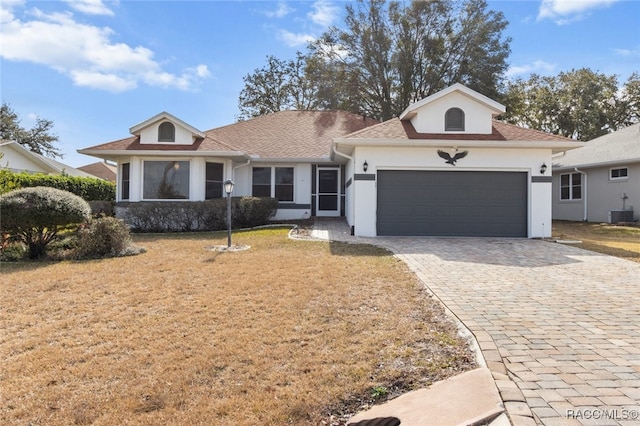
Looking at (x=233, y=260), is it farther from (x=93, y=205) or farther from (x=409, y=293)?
(x=93, y=205)

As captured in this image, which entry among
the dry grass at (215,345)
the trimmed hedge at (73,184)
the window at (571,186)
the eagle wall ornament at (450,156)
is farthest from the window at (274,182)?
the window at (571,186)

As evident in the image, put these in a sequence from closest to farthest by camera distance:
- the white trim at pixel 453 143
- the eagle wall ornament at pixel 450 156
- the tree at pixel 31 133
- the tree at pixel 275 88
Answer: the white trim at pixel 453 143, the eagle wall ornament at pixel 450 156, the tree at pixel 275 88, the tree at pixel 31 133

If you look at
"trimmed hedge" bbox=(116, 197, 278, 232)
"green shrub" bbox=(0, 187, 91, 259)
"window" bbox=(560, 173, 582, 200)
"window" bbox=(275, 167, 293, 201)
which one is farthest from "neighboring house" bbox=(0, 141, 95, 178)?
"window" bbox=(560, 173, 582, 200)

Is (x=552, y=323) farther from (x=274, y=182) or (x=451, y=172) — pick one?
(x=274, y=182)

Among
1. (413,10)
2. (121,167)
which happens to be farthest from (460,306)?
(413,10)

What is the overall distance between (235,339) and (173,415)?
4.25ft

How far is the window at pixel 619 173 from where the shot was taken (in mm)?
18000

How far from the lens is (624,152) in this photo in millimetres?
18062

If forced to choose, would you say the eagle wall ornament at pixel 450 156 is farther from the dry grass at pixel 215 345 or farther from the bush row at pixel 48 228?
the bush row at pixel 48 228

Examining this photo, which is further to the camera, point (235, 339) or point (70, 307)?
point (70, 307)

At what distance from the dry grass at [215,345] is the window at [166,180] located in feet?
26.0

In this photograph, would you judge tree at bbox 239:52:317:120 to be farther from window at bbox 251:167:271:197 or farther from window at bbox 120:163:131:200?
window at bbox 120:163:131:200

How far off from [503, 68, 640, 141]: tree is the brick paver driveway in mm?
27313

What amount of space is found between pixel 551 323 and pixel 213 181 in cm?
1345
